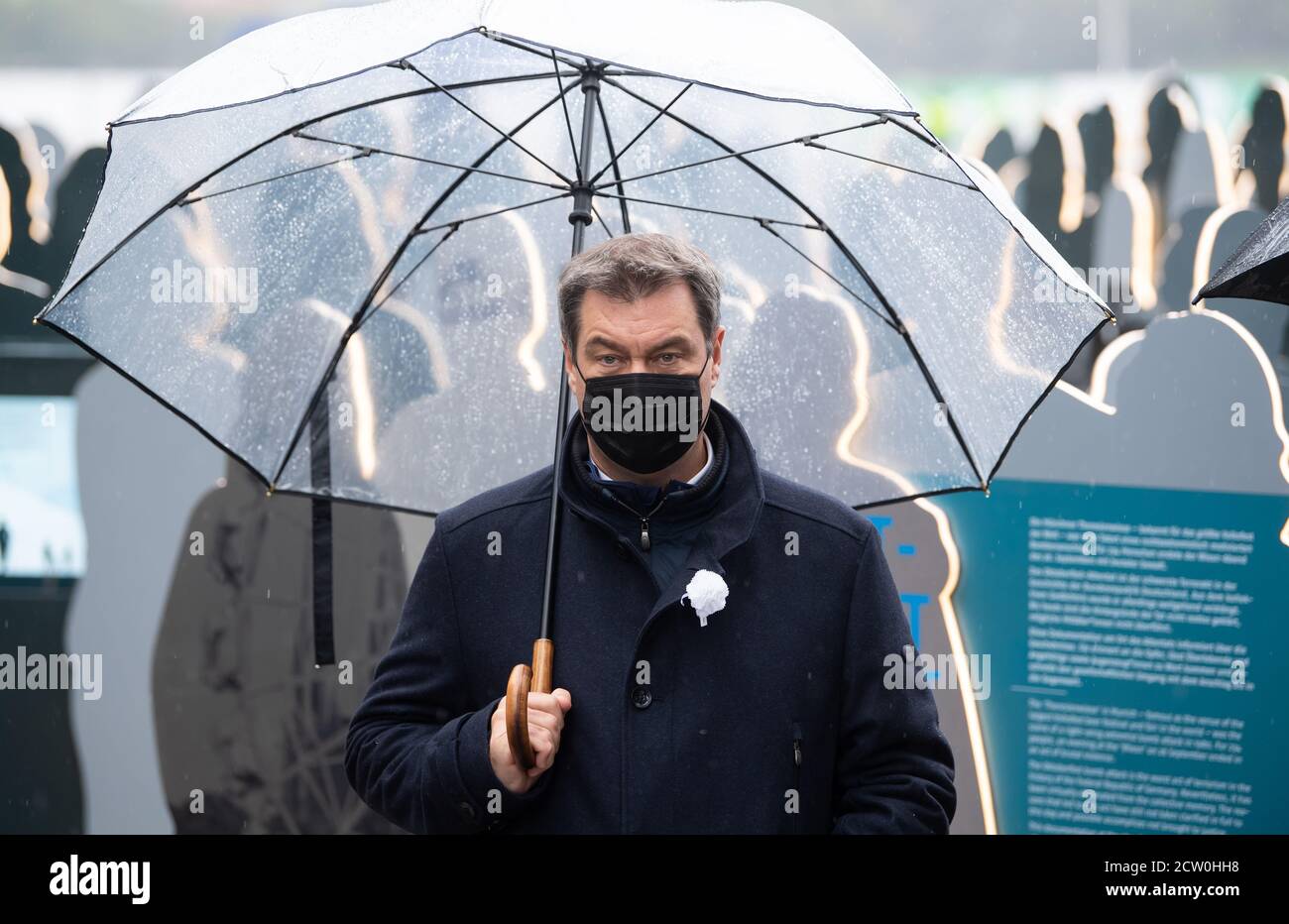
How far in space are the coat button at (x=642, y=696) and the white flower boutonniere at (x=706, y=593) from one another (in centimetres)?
16

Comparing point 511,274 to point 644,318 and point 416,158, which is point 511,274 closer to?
point 416,158

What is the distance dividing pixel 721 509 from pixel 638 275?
0.45 metres

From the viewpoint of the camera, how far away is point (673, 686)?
220 centimetres

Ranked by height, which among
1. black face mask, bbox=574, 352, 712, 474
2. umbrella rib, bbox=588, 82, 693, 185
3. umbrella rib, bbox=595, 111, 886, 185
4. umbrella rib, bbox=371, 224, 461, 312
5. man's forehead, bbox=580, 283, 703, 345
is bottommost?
black face mask, bbox=574, 352, 712, 474

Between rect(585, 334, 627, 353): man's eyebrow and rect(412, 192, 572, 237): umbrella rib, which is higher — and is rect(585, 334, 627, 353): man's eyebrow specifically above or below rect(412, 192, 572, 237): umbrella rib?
below

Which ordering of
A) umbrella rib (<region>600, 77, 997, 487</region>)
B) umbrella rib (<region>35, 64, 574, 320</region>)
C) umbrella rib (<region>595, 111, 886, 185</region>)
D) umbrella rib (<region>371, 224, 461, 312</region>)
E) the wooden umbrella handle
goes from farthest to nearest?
1. umbrella rib (<region>371, 224, 461, 312</region>)
2. umbrella rib (<region>600, 77, 997, 487</region>)
3. umbrella rib (<region>35, 64, 574, 320</region>)
4. umbrella rib (<region>595, 111, 886, 185</region>)
5. the wooden umbrella handle

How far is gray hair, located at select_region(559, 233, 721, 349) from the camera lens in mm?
2188

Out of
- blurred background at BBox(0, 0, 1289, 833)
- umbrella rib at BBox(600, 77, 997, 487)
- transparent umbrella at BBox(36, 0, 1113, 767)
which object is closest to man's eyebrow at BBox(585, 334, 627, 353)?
transparent umbrella at BBox(36, 0, 1113, 767)

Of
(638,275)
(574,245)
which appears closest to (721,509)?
(638,275)

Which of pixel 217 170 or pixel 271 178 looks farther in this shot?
pixel 271 178

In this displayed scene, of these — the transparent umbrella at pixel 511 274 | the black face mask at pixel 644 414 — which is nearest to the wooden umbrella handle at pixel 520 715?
the transparent umbrella at pixel 511 274

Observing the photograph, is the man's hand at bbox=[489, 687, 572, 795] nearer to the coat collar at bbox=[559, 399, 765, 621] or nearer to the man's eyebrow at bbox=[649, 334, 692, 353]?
the coat collar at bbox=[559, 399, 765, 621]

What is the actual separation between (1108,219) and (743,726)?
10.3 ft

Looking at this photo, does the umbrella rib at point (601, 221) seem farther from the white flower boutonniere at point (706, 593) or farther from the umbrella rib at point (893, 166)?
the white flower boutonniere at point (706, 593)
